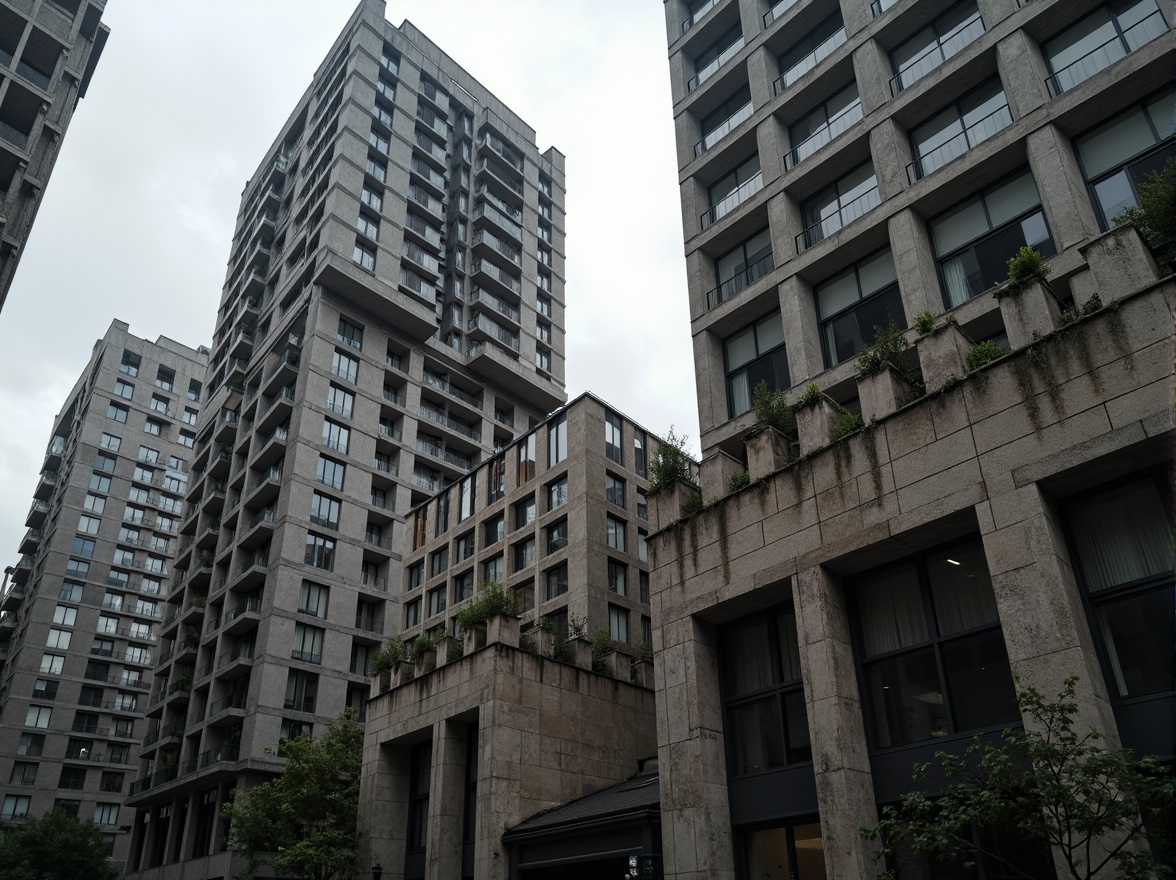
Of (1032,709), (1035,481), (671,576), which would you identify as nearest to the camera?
(1032,709)

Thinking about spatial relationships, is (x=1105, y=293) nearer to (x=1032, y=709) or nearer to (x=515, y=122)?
(x=1032, y=709)

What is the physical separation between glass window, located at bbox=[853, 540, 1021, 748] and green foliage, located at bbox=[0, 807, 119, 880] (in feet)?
193

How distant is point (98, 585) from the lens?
93625mm

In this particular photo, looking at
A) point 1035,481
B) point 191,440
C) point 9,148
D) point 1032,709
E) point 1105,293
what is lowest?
point 1032,709

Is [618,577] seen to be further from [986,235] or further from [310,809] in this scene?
[986,235]

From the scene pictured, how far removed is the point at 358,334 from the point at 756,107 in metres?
46.9

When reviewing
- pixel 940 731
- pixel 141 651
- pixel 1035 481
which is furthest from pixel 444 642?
pixel 141 651

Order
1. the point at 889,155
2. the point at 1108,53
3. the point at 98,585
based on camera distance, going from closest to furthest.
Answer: the point at 1108,53 → the point at 889,155 → the point at 98,585

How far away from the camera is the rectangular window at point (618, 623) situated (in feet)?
150

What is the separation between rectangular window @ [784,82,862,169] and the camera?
2791cm

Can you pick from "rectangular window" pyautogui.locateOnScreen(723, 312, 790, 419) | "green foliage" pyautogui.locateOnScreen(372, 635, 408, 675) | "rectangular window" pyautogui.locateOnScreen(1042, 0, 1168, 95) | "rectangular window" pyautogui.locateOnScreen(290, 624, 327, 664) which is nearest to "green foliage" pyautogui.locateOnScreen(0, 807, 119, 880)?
"rectangular window" pyautogui.locateOnScreen(290, 624, 327, 664)

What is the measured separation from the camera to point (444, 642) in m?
30.0

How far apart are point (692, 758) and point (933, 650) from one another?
223 inches

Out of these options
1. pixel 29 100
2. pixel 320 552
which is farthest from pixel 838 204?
pixel 320 552
